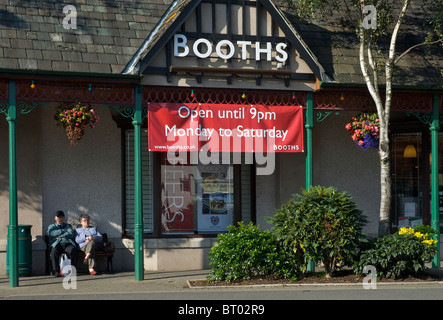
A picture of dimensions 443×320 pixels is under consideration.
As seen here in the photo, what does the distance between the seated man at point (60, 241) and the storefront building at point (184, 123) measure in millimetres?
527

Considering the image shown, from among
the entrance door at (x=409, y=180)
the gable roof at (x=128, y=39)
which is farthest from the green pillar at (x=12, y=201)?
the entrance door at (x=409, y=180)

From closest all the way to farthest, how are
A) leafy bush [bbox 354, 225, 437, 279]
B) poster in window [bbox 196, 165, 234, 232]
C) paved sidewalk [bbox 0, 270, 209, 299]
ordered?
1. paved sidewalk [bbox 0, 270, 209, 299]
2. leafy bush [bbox 354, 225, 437, 279]
3. poster in window [bbox 196, 165, 234, 232]

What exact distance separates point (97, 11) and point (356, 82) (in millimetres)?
5344

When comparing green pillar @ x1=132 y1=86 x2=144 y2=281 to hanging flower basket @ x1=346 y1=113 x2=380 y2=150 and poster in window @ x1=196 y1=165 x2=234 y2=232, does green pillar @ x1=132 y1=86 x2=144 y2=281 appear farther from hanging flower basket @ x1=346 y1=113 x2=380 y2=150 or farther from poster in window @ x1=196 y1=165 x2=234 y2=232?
hanging flower basket @ x1=346 y1=113 x2=380 y2=150

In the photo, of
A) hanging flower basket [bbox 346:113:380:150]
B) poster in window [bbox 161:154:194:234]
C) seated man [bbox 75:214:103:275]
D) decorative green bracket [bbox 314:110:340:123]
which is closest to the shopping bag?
seated man [bbox 75:214:103:275]

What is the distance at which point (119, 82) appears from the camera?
12305 millimetres

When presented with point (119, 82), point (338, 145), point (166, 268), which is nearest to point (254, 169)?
point (338, 145)

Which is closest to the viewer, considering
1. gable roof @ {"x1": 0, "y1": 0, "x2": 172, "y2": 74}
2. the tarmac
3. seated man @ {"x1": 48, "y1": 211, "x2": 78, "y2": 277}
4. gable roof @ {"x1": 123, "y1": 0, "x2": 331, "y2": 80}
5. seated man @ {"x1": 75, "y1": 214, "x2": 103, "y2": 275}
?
the tarmac

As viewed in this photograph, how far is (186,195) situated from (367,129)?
163 inches

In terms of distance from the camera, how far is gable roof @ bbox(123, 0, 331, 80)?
40.2 ft

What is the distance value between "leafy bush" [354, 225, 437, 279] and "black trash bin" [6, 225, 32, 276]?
6145 mm

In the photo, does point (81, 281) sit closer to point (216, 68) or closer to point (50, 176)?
point (50, 176)

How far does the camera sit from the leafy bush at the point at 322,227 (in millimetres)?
11406

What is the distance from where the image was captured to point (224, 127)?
42.4 ft
